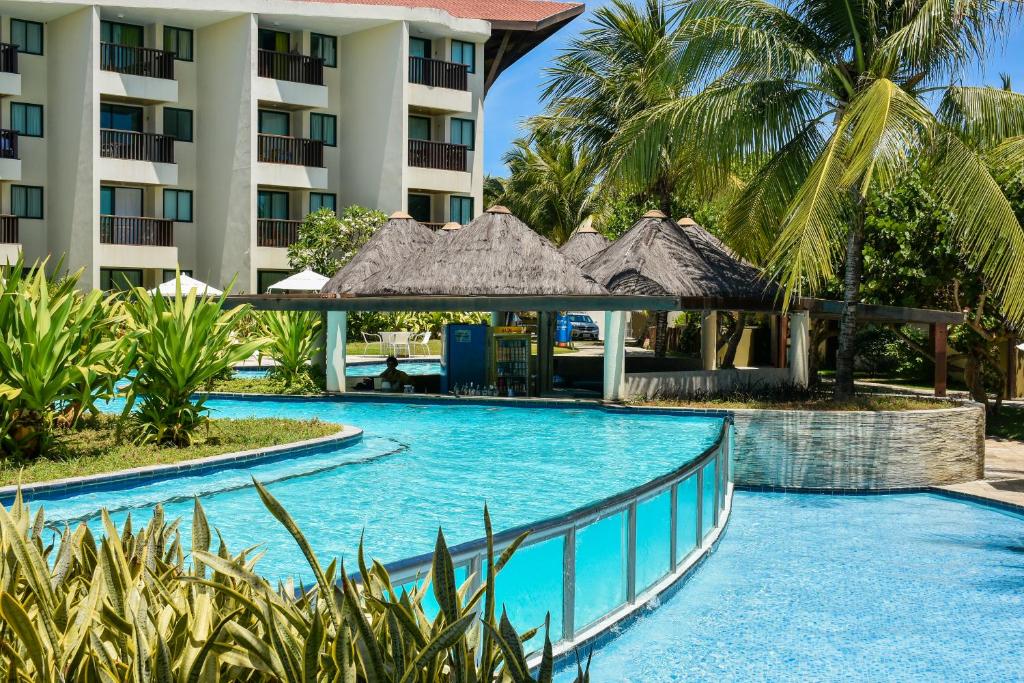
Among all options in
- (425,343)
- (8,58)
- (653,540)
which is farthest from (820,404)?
(8,58)

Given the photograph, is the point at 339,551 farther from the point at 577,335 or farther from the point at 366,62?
the point at 577,335

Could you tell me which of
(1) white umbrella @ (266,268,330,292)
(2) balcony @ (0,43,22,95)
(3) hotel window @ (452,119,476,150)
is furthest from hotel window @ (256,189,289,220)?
(1) white umbrella @ (266,268,330,292)

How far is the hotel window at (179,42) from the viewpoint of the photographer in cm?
3772

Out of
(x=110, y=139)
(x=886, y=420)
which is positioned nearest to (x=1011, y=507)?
(x=886, y=420)

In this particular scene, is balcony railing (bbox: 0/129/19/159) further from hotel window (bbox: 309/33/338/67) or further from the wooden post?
the wooden post

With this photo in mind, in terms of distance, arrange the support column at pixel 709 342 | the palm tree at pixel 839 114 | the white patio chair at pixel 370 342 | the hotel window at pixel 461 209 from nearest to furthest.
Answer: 1. the palm tree at pixel 839 114
2. the support column at pixel 709 342
3. the white patio chair at pixel 370 342
4. the hotel window at pixel 461 209

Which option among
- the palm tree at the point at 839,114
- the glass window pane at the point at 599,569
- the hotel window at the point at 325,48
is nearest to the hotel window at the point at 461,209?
the hotel window at the point at 325,48

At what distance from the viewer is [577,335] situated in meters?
52.6

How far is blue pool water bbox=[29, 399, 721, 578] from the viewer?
1159cm

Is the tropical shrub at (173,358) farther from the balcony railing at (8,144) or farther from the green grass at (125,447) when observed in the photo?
the balcony railing at (8,144)

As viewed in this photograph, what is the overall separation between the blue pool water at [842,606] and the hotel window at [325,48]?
29.7m

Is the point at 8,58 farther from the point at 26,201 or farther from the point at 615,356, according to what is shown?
the point at 615,356

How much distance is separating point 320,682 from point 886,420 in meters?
14.3

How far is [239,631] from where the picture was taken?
346cm
